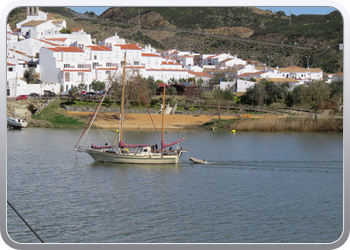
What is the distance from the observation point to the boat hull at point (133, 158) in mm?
33062

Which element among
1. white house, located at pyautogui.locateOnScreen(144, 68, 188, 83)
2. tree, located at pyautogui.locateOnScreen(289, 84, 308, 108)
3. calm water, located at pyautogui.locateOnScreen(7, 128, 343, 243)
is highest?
white house, located at pyautogui.locateOnScreen(144, 68, 188, 83)

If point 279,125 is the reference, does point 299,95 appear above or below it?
above

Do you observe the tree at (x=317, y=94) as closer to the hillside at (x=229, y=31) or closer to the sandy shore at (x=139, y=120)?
the sandy shore at (x=139, y=120)

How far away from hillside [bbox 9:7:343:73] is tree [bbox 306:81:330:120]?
41004mm

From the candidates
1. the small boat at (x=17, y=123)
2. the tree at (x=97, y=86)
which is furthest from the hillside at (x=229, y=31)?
the small boat at (x=17, y=123)

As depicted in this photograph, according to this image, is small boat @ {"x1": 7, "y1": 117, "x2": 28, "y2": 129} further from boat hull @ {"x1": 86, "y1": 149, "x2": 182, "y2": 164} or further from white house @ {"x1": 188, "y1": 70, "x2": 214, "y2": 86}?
white house @ {"x1": 188, "y1": 70, "x2": 214, "y2": 86}

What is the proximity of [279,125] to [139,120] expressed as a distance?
56.0 ft

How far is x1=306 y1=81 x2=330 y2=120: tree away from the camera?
209ft

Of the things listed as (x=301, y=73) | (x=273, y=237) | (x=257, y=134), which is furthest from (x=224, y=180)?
(x=301, y=73)

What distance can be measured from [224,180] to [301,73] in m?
73.3

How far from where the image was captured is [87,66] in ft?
252

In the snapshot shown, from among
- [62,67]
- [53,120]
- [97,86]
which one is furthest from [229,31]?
[53,120]

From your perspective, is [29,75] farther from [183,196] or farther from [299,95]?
[183,196]

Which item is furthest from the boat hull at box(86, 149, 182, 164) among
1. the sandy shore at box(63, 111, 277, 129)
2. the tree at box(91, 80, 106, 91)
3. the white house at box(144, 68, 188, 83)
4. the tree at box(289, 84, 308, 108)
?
the white house at box(144, 68, 188, 83)
